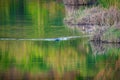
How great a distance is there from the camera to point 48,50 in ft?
13.5

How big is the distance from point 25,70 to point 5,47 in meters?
0.27

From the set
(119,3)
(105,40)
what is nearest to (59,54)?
(105,40)

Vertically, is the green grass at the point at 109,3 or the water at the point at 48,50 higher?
the green grass at the point at 109,3

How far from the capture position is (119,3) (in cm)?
413

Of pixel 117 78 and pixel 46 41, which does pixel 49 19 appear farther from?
pixel 117 78

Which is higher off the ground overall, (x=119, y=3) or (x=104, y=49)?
(x=119, y=3)

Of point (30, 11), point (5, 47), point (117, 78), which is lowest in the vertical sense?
point (117, 78)

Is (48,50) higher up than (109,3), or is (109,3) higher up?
(109,3)

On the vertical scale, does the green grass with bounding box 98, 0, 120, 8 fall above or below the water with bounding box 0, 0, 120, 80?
above

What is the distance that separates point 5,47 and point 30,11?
15.2 inches

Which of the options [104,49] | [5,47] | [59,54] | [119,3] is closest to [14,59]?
[5,47]

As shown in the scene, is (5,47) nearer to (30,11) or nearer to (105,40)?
(30,11)

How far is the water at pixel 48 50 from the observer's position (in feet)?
13.3

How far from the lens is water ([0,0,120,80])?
4.06 m
